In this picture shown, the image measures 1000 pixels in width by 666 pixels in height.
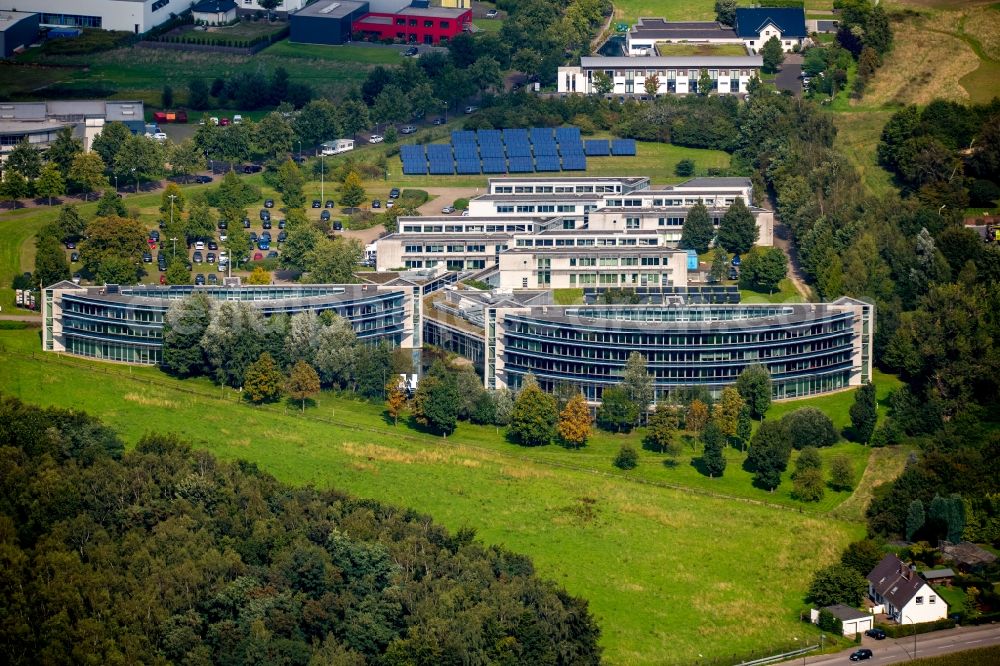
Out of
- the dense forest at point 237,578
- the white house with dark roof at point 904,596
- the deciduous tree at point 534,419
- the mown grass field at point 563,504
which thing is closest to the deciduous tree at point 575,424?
the deciduous tree at point 534,419

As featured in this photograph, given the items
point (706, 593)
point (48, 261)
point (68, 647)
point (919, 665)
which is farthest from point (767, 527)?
point (48, 261)

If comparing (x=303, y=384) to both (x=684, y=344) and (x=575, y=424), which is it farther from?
(x=684, y=344)

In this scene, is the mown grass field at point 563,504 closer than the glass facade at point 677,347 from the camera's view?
Yes

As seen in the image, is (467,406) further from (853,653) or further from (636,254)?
(853,653)

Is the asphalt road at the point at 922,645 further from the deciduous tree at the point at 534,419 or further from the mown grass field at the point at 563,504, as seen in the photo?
the deciduous tree at the point at 534,419

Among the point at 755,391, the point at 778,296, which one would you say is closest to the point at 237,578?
the point at 755,391

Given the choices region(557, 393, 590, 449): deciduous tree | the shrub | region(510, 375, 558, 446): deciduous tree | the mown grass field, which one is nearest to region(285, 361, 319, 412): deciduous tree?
the mown grass field
